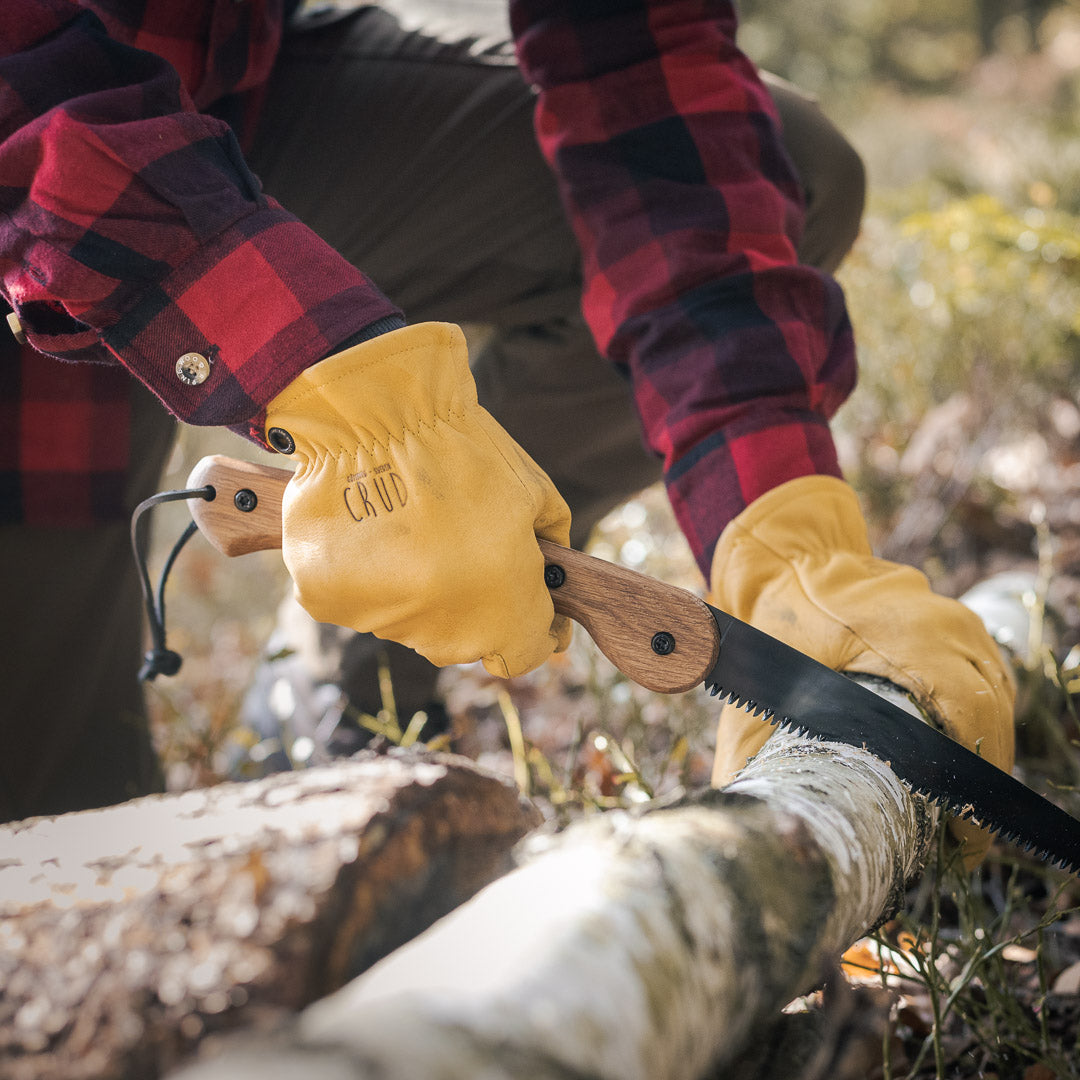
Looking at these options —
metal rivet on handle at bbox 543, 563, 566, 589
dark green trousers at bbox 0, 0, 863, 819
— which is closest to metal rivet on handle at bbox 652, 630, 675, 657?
metal rivet on handle at bbox 543, 563, 566, 589

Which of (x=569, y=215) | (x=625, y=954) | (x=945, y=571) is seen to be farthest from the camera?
(x=945, y=571)

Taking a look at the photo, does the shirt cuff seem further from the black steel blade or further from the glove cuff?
the black steel blade

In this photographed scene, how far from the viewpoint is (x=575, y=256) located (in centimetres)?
211

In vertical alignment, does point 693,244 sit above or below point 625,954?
above

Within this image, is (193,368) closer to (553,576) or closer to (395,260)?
(553,576)

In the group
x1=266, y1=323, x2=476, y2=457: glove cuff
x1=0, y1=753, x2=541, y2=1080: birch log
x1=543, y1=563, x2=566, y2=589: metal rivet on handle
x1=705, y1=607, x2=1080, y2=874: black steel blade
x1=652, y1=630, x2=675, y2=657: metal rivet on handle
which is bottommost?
x1=705, y1=607, x2=1080, y2=874: black steel blade

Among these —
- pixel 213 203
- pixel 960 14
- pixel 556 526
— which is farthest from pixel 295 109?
pixel 960 14

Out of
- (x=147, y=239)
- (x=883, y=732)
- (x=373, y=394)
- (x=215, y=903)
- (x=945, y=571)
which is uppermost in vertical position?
(x=147, y=239)

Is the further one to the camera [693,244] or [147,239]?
[693,244]

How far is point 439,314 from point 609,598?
111cm

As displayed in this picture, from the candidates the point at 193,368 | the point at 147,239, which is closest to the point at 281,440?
the point at 193,368

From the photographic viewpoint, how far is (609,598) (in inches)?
51.4

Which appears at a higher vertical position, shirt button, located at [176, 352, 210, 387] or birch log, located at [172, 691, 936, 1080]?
shirt button, located at [176, 352, 210, 387]

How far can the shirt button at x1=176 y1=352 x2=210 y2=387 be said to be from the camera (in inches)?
50.5
